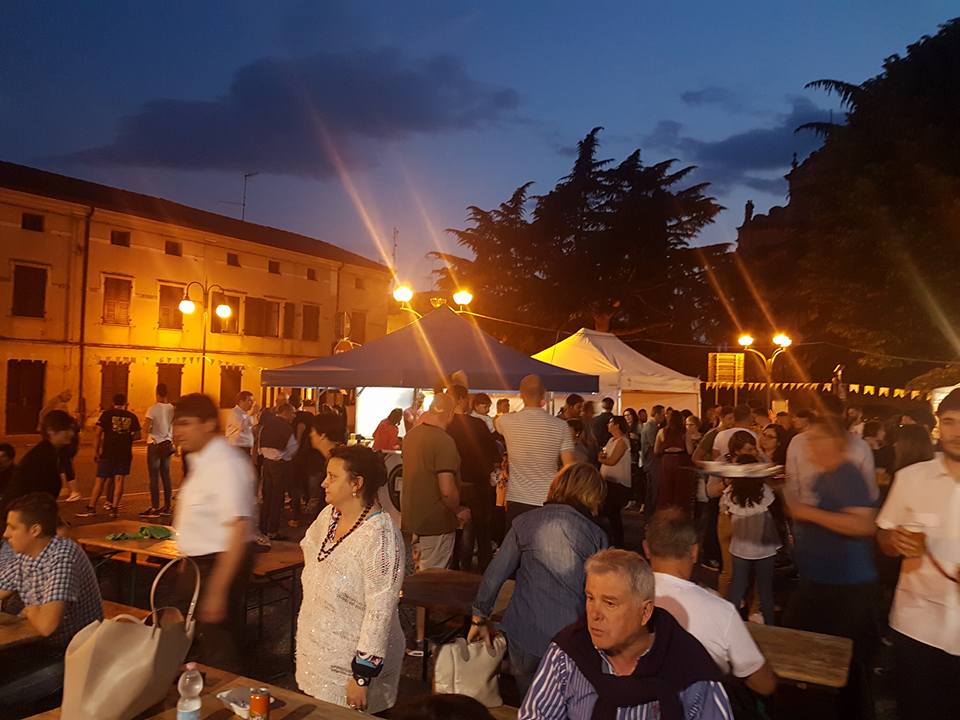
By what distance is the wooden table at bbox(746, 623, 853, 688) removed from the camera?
12.7ft

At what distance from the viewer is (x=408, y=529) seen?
7.06 meters

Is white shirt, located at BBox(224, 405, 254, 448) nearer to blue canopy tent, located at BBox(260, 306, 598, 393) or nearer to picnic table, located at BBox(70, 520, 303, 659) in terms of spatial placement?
blue canopy tent, located at BBox(260, 306, 598, 393)

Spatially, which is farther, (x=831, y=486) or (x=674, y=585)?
(x=831, y=486)

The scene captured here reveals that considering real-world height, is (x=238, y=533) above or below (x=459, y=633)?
above

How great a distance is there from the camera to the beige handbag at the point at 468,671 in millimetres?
3838

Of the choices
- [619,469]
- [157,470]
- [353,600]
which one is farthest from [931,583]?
[157,470]

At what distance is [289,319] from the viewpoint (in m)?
37.8

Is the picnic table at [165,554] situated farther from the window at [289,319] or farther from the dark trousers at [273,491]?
the window at [289,319]

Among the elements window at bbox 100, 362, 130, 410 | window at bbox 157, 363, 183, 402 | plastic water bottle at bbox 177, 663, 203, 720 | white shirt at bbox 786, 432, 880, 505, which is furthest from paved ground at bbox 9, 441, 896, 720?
window at bbox 157, 363, 183, 402

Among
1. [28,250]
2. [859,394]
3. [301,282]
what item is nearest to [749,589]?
[859,394]

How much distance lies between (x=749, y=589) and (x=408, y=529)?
319 centimetres

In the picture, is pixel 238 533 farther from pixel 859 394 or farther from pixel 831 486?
pixel 859 394

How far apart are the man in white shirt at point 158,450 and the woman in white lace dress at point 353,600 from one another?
30.5 feet

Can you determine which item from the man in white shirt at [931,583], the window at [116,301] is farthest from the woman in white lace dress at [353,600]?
the window at [116,301]
